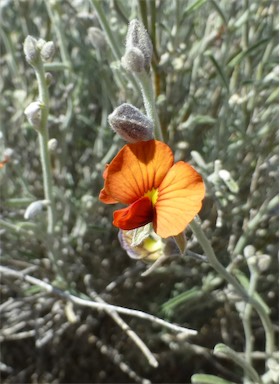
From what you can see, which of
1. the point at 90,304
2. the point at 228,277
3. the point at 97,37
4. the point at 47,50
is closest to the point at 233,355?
the point at 228,277

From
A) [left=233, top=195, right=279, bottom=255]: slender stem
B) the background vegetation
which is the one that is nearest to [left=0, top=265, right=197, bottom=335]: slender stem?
the background vegetation

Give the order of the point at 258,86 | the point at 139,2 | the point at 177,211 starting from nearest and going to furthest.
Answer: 1. the point at 177,211
2. the point at 139,2
3. the point at 258,86

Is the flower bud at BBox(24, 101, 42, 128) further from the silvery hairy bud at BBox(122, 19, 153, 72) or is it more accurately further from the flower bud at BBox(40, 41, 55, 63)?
the silvery hairy bud at BBox(122, 19, 153, 72)

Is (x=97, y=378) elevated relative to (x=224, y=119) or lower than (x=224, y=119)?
lower

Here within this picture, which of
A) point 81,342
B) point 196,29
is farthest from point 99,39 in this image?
point 81,342

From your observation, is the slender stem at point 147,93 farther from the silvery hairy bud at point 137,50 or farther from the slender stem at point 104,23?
the slender stem at point 104,23

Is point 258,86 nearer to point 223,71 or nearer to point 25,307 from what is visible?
point 223,71

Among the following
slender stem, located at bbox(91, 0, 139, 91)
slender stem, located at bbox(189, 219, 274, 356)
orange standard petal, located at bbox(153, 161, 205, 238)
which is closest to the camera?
orange standard petal, located at bbox(153, 161, 205, 238)

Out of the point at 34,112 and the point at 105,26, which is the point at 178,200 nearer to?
the point at 34,112
